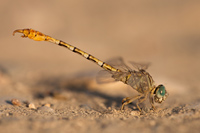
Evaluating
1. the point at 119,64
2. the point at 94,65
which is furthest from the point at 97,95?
the point at 94,65

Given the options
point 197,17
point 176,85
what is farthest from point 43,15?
point 176,85

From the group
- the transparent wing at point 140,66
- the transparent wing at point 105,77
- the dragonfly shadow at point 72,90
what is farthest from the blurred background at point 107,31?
the transparent wing at point 105,77

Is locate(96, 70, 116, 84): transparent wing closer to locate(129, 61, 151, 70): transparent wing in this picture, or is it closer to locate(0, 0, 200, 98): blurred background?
locate(129, 61, 151, 70): transparent wing

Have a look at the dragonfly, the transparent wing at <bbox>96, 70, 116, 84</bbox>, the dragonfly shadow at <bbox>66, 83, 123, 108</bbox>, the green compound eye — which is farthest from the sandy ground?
the transparent wing at <bbox>96, 70, 116, 84</bbox>

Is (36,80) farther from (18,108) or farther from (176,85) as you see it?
(176,85)

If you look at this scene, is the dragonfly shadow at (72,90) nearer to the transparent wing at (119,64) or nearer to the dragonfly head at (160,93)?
the transparent wing at (119,64)
